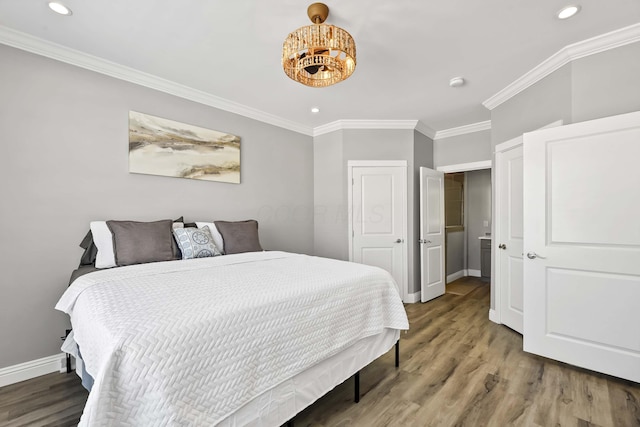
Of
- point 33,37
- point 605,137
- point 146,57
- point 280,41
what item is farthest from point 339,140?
point 33,37

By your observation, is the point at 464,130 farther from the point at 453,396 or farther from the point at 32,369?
the point at 32,369

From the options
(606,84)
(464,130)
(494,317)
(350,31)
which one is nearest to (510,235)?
(494,317)

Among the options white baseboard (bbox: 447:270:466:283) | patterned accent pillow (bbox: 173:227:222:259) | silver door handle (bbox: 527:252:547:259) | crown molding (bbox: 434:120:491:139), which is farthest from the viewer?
white baseboard (bbox: 447:270:466:283)

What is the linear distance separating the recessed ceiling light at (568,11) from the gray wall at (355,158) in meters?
2.17

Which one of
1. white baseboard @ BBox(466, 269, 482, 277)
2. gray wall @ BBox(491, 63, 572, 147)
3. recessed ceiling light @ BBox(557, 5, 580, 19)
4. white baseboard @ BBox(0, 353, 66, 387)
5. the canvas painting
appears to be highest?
recessed ceiling light @ BBox(557, 5, 580, 19)

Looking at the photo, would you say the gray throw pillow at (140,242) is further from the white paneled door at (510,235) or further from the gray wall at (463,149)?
the gray wall at (463,149)

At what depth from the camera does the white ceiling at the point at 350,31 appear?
6.19 ft

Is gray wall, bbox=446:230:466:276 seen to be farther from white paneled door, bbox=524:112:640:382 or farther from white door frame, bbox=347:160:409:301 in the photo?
white paneled door, bbox=524:112:640:382

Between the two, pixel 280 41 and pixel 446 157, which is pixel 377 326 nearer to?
pixel 280 41

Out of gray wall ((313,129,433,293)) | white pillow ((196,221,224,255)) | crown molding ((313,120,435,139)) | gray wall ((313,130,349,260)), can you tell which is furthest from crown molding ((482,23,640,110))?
white pillow ((196,221,224,255))

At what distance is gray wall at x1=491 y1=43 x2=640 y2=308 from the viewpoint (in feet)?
A: 7.06

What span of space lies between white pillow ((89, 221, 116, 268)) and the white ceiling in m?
1.44

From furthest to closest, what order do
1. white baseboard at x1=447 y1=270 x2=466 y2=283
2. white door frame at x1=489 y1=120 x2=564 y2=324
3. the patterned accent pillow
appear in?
white baseboard at x1=447 y1=270 x2=466 y2=283, white door frame at x1=489 y1=120 x2=564 y2=324, the patterned accent pillow

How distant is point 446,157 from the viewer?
4457 mm
